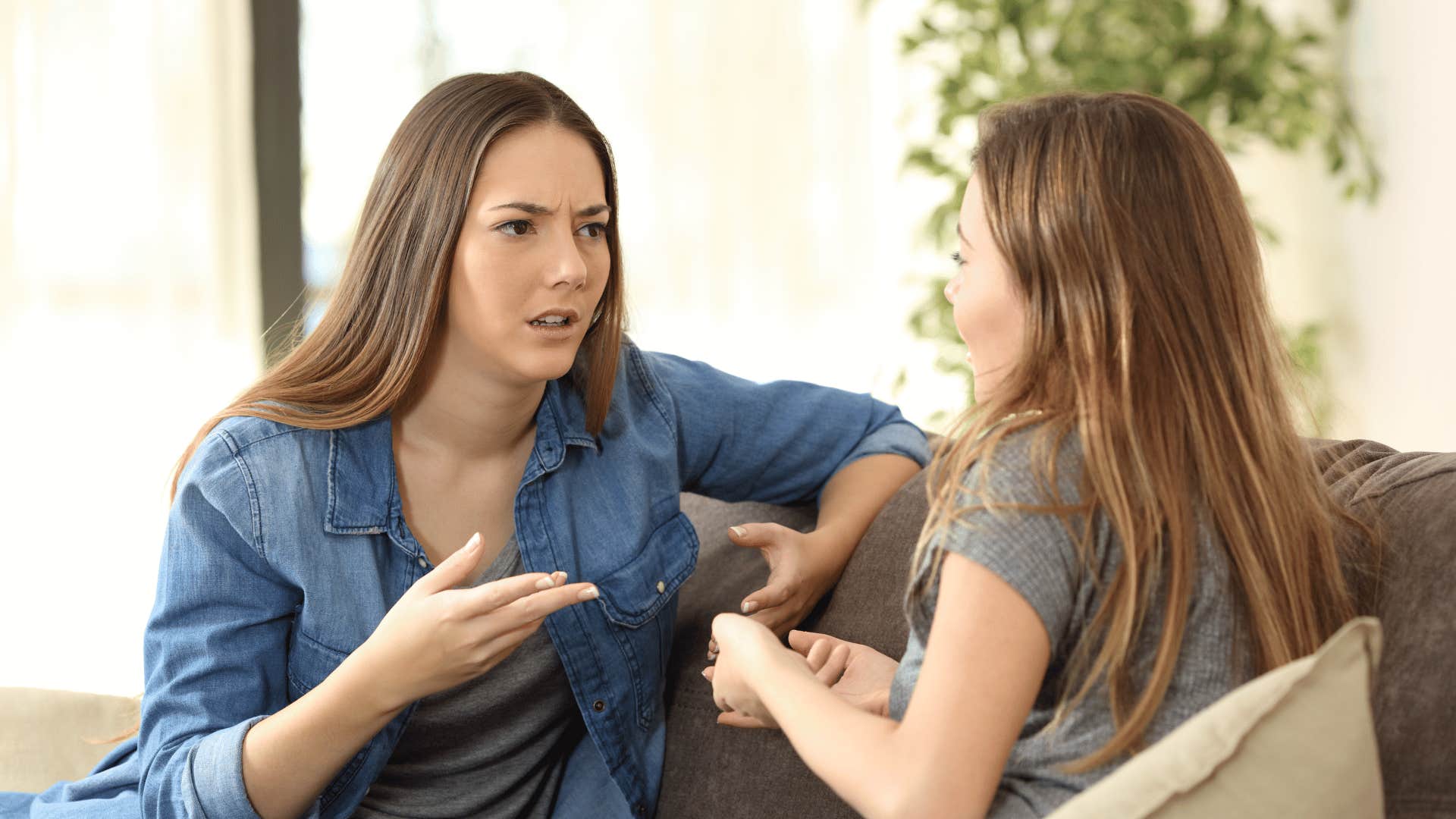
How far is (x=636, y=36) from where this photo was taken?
338cm

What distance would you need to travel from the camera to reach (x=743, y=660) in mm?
1111

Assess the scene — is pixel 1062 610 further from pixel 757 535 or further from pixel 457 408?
pixel 457 408

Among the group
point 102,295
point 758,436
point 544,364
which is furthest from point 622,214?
point 544,364

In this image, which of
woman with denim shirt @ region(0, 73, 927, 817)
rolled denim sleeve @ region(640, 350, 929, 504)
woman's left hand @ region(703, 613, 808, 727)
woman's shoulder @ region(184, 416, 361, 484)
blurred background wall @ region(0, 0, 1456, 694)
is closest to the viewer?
woman's left hand @ region(703, 613, 808, 727)

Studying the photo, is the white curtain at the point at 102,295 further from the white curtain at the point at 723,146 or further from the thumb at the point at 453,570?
the thumb at the point at 453,570

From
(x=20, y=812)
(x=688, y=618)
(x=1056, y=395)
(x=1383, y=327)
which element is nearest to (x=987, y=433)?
(x=1056, y=395)

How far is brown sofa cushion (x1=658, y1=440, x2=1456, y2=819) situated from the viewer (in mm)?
989

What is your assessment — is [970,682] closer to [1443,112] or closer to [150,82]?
[1443,112]

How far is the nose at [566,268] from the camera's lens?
53.8 inches

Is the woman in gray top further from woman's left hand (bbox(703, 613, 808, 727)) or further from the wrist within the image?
the wrist

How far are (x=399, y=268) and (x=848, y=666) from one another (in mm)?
632

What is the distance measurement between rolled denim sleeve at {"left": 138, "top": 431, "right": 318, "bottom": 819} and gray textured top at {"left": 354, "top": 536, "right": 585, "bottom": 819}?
159mm

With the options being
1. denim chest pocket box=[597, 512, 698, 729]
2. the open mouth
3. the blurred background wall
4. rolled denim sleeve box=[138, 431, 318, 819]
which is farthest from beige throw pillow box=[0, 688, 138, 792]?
the blurred background wall

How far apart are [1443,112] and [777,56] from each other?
65.1 inches
